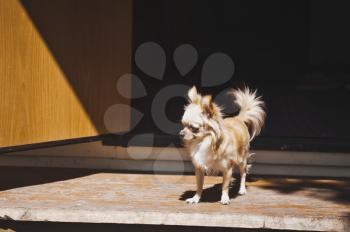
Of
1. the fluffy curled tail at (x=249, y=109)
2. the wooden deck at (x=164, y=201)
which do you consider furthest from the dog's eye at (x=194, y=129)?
the fluffy curled tail at (x=249, y=109)

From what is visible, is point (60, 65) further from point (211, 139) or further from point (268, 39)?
point (268, 39)

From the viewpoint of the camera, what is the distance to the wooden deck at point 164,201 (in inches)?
152

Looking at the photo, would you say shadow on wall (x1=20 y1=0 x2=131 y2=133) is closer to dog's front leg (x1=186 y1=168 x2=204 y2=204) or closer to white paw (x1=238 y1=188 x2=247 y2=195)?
dog's front leg (x1=186 y1=168 x2=204 y2=204)

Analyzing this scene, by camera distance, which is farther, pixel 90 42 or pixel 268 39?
pixel 268 39

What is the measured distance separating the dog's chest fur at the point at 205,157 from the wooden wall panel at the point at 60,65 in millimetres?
1329

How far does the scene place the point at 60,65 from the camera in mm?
4656

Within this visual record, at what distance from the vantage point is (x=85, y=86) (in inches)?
191

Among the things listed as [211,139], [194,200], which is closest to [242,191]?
[194,200]

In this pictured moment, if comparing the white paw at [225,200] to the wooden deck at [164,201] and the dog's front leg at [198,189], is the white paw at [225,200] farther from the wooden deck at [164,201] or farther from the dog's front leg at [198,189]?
the dog's front leg at [198,189]

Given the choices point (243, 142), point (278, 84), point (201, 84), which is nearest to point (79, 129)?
point (243, 142)

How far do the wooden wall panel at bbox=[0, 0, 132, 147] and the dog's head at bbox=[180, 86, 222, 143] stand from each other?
1.35 meters

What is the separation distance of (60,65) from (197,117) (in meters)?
1.47

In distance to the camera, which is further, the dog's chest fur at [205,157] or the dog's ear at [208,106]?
the dog's chest fur at [205,157]

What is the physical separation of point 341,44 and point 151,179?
8014 mm
